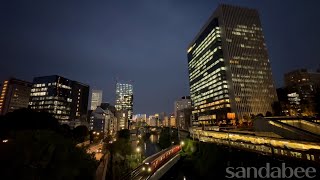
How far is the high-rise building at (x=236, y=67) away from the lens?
125 meters

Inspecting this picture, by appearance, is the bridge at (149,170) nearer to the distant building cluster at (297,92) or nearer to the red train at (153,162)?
the red train at (153,162)

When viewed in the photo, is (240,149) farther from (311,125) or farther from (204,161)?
(311,125)

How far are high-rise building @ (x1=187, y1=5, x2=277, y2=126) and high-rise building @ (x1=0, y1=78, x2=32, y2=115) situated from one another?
166431mm

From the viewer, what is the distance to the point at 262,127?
47.9 metres

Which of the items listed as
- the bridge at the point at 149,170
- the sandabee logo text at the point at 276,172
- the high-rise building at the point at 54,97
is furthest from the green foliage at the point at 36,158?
the high-rise building at the point at 54,97

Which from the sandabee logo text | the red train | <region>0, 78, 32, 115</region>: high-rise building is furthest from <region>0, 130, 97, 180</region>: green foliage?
<region>0, 78, 32, 115</region>: high-rise building

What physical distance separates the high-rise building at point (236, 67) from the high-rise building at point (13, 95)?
16643cm

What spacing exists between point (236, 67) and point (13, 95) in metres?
192

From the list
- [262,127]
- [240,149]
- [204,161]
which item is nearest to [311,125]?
[262,127]

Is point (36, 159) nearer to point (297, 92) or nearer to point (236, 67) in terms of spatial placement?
point (236, 67)

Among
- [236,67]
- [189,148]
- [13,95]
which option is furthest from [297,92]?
[13,95]

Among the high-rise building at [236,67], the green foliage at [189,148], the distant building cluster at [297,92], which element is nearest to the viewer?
the green foliage at [189,148]

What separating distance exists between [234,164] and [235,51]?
111 m

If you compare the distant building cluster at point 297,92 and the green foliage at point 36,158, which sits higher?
the distant building cluster at point 297,92
